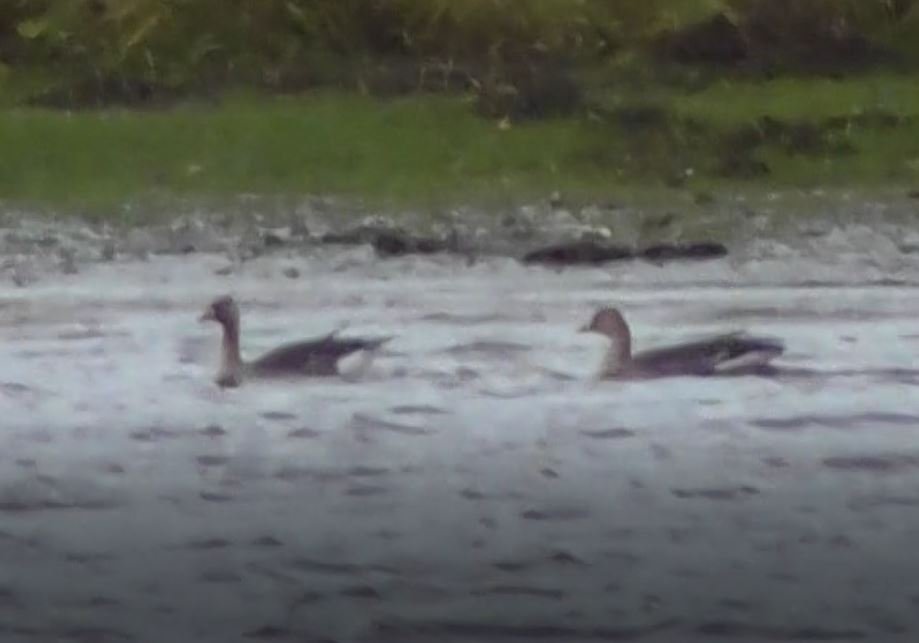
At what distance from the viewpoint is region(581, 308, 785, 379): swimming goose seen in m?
7.11

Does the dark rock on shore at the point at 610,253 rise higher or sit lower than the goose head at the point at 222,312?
higher

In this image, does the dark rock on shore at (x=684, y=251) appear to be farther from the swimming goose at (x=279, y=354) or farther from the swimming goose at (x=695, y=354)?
the swimming goose at (x=279, y=354)

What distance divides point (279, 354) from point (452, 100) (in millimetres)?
303

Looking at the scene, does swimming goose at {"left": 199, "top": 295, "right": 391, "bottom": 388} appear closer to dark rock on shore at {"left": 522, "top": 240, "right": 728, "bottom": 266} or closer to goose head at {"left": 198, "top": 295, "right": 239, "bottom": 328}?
goose head at {"left": 198, "top": 295, "right": 239, "bottom": 328}

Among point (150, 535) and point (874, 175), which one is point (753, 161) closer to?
point (874, 175)

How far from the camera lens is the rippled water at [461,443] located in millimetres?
7129

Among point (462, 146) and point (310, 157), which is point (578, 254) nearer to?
point (462, 146)

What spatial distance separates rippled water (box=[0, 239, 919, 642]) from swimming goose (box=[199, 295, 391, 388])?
1 centimetres

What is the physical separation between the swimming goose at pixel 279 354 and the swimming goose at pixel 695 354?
218 millimetres

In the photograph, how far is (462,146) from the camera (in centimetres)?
718

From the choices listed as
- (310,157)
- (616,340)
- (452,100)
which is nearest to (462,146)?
(452,100)

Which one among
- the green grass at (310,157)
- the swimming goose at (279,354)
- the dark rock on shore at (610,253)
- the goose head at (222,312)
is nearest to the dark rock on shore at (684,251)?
the dark rock on shore at (610,253)

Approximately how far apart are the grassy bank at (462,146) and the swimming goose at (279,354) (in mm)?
123

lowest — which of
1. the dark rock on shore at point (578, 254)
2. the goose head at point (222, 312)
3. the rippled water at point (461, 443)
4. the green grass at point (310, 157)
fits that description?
the rippled water at point (461, 443)
